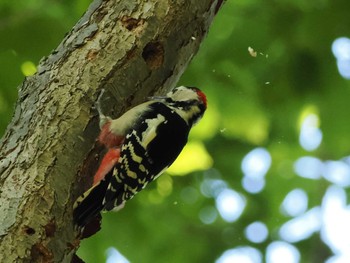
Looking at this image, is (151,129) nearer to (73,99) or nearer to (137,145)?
(137,145)

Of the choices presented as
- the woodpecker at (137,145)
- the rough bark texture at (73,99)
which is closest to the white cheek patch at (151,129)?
the woodpecker at (137,145)

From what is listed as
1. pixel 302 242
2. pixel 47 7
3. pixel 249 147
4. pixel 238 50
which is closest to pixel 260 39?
pixel 238 50

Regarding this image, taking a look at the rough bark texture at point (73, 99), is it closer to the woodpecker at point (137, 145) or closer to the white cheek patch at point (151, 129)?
the woodpecker at point (137, 145)

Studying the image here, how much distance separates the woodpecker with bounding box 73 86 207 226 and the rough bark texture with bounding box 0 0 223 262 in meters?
0.07

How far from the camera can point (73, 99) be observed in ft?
10.1

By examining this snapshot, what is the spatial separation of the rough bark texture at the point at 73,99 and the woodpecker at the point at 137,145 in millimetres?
74

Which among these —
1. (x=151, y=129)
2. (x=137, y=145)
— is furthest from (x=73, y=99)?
(x=151, y=129)

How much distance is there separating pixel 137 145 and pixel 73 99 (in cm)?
62

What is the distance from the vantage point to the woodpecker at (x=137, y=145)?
3170 millimetres

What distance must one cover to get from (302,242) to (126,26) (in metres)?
3.16

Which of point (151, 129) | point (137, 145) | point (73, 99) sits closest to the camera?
point (73, 99)

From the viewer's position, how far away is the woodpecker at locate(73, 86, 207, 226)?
3.17 meters

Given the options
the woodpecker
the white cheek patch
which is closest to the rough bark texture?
the woodpecker

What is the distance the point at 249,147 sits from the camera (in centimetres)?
514
